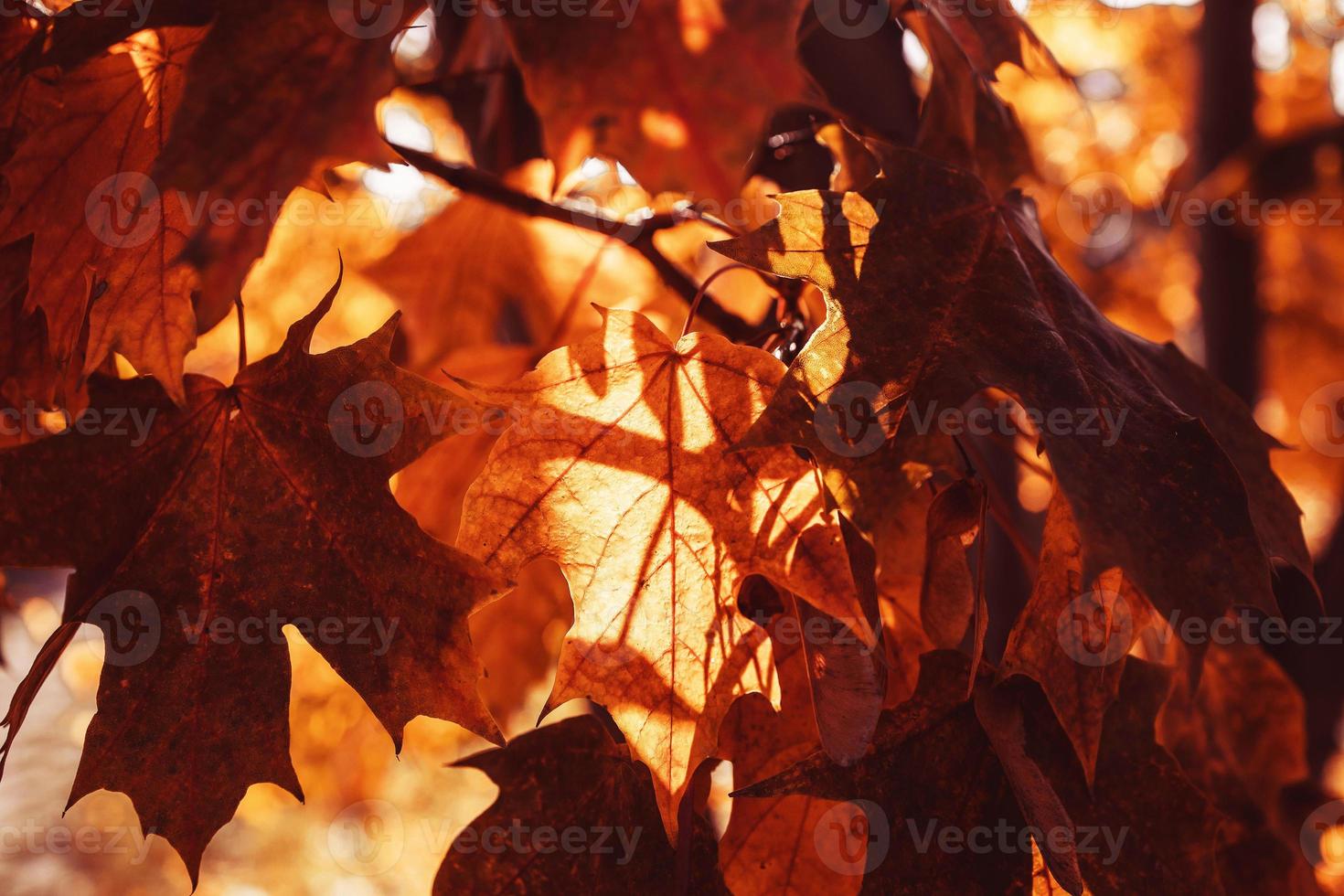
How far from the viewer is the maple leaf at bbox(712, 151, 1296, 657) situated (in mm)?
752

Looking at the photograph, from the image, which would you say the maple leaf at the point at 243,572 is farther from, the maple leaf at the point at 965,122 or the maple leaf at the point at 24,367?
the maple leaf at the point at 965,122

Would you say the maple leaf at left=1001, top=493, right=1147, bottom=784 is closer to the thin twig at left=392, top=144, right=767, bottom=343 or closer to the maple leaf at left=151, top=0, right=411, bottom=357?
the thin twig at left=392, top=144, right=767, bottom=343

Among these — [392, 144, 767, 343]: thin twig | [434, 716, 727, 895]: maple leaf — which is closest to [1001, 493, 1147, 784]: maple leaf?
[434, 716, 727, 895]: maple leaf

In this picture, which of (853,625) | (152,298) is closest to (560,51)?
(152,298)

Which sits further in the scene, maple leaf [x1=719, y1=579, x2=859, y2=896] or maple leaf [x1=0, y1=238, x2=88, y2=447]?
maple leaf [x1=0, y1=238, x2=88, y2=447]

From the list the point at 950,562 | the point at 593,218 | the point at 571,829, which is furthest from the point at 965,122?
the point at 571,829

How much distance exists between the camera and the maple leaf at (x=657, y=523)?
850mm

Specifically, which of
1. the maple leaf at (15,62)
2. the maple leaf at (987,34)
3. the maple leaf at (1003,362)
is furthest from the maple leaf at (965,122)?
the maple leaf at (15,62)

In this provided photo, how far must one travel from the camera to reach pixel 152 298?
853 mm

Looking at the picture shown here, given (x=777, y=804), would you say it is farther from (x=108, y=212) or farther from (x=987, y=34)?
(x=987, y=34)

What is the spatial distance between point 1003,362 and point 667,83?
1.28 ft

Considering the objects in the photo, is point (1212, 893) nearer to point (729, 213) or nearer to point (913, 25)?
point (729, 213)

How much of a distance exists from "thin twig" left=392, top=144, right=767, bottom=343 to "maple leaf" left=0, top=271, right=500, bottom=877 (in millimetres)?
393

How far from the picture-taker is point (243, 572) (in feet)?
3.12
